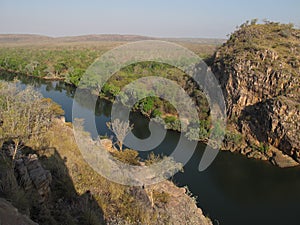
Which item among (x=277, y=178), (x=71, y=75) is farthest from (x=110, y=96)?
(x=277, y=178)

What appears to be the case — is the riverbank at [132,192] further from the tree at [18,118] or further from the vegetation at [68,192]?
the tree at [18,118]

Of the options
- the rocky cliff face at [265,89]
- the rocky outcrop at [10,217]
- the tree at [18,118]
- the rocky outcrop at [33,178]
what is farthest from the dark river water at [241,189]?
the rocky outcrop at [10,217]

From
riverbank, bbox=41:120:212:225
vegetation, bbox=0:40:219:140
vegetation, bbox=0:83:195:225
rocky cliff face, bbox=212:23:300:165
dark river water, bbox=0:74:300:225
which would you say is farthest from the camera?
vegetation, bbox=0:40:219:140

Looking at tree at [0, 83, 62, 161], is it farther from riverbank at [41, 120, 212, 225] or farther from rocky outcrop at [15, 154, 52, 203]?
riverbank at [41, 120, 212, 225]

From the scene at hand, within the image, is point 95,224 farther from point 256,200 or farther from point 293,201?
point 293,201

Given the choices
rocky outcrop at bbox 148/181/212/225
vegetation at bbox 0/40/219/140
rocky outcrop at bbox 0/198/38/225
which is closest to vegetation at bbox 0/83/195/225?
rocky outcrop at bbox 148/181/212/225

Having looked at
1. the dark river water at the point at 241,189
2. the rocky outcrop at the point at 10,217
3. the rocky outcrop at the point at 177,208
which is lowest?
the dark river water at the point at 241,189
